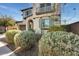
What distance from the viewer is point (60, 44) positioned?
9.45ft

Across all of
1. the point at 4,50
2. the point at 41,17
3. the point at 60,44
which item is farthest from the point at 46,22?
the point at 4,50

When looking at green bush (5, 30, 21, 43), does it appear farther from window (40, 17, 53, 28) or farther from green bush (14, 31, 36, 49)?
window (40, 17, 53, 28)

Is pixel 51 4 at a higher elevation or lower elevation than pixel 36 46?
higher

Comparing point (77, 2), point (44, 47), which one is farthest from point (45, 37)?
point (77, 2)

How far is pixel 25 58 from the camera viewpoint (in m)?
3.00

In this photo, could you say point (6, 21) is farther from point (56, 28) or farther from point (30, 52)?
point (56, 28)

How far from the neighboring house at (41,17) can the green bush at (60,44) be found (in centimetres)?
15

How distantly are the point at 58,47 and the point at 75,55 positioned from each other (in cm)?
25

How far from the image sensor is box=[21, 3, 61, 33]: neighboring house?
301cm

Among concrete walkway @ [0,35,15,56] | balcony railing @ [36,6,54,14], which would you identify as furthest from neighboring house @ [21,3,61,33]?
concrete walkway @ [0,35,15,56]

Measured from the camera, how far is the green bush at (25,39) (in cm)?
304

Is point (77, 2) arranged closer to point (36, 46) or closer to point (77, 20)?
point (77, 20)

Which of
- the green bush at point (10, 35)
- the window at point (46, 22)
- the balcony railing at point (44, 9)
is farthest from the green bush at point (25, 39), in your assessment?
the balcony railing at point (44, 9)

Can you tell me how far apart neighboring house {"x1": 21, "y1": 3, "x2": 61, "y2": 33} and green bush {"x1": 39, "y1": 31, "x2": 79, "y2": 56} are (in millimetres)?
146
